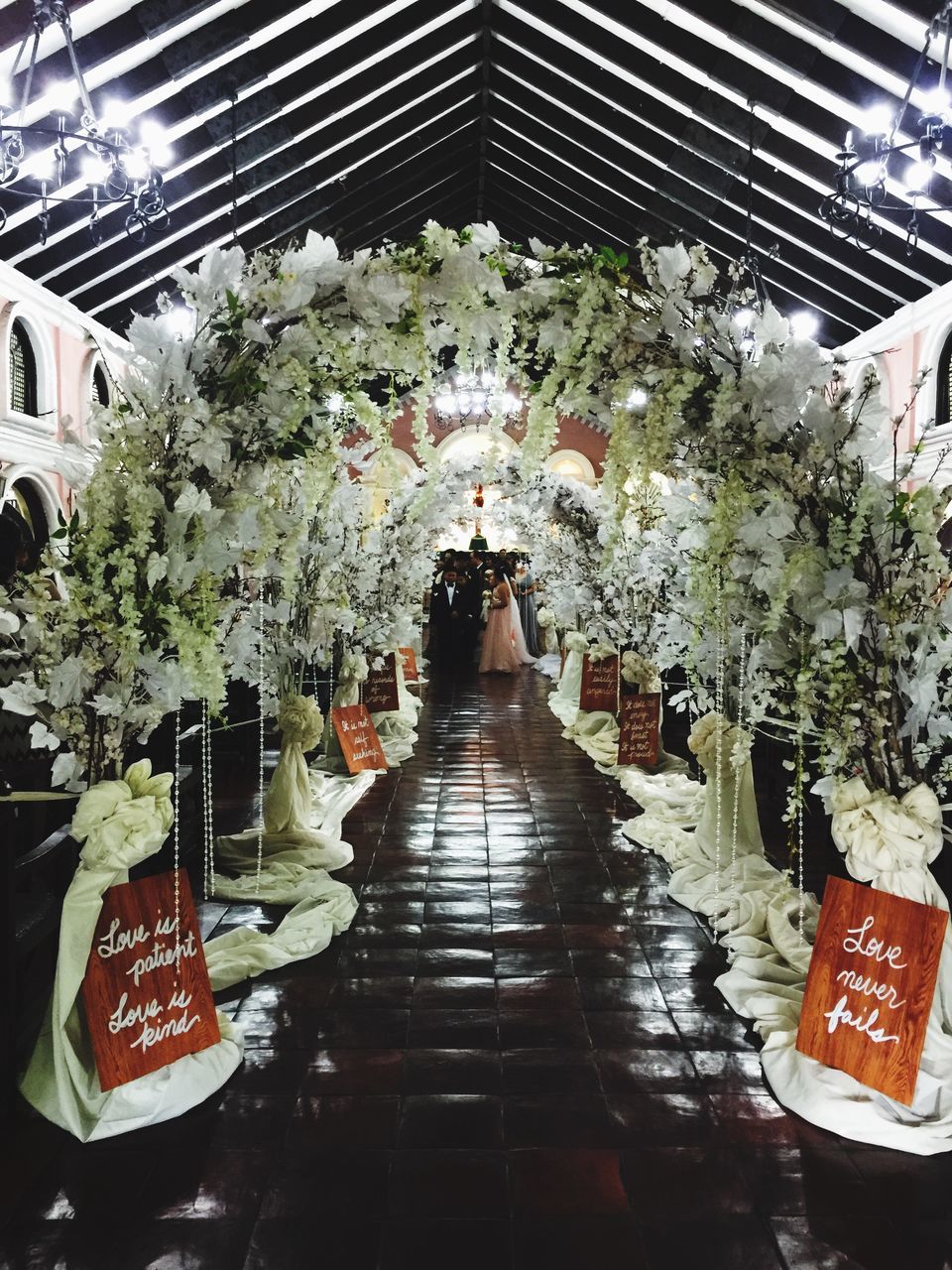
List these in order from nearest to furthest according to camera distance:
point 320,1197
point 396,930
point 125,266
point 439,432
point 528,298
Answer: point 320,1197
point 528,298
point 396,930
point 125,266
point 439,432

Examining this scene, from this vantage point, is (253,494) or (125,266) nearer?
(253,494)

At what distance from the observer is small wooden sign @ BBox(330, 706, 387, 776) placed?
20.6 ft

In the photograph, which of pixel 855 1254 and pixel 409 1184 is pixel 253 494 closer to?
pixel 409 1184

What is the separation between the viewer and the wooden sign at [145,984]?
2471 mm

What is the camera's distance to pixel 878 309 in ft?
36.3

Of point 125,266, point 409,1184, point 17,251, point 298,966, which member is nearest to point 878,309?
point 125,266

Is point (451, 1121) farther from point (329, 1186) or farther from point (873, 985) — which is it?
point (873, 985)

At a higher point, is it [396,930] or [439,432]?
[439,432]

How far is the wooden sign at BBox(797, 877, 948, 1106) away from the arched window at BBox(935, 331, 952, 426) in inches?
371

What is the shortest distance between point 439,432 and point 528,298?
1763 centimetres

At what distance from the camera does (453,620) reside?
14.6 metres

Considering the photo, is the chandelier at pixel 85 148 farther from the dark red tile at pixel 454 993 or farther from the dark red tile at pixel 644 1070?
the dark red tile at pixel 644 1070

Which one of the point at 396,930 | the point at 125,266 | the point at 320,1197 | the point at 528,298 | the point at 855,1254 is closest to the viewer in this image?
the point at 855,1254

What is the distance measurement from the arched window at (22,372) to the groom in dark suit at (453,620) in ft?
21.4
